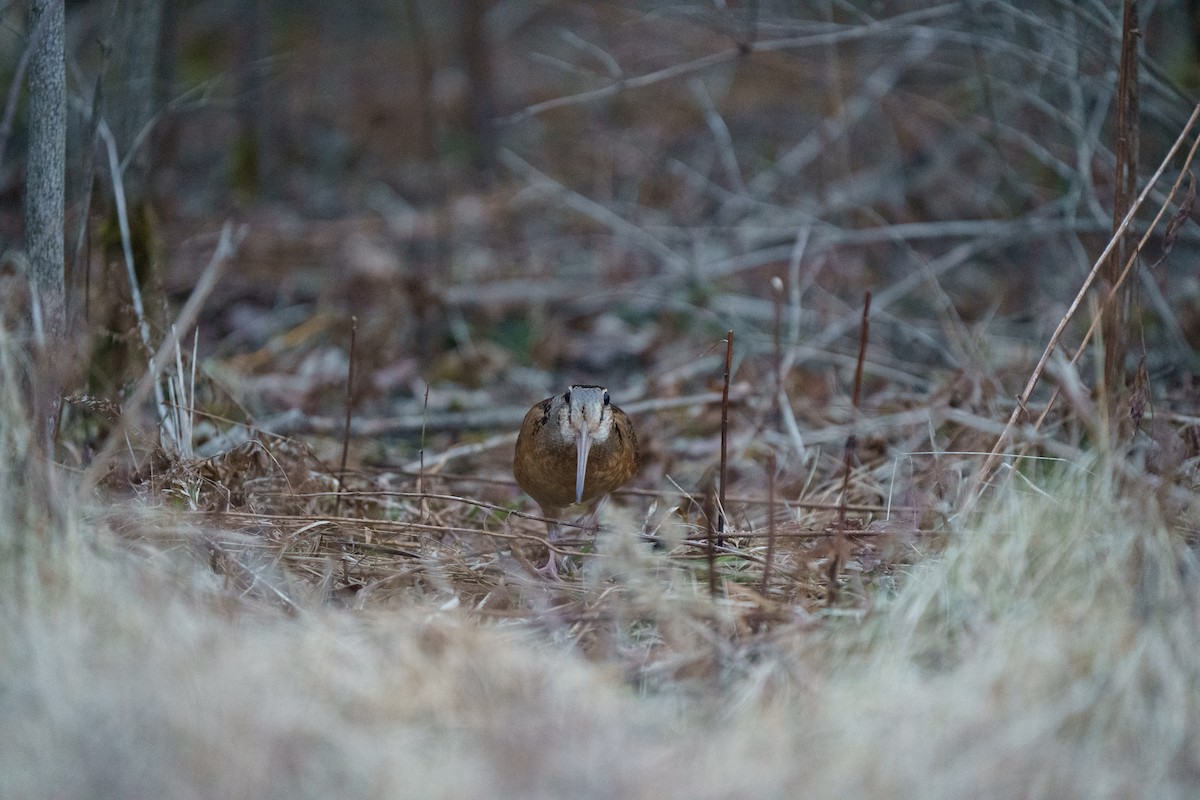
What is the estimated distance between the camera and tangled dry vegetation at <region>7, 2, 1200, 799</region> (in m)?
2.00

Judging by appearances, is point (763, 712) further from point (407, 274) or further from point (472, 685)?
point (407, 274)

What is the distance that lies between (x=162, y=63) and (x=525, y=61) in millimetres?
5775

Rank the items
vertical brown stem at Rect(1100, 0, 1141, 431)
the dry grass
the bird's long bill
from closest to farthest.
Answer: the dry grass < vertical brown stem at Rect(1100, 0, 1141, 431) < the bird's long bill

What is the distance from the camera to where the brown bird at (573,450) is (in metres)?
3.63

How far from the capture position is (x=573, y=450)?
363 centimetres

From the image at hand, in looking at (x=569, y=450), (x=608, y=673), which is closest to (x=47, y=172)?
(x=569, y=450)

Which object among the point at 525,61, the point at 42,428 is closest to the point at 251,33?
the point at 525,61

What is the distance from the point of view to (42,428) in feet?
9.41

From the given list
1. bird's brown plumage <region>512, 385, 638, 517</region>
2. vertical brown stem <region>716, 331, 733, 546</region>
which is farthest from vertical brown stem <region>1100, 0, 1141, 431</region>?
bird's brown plumage <region>512, 385, 638, 517</region>

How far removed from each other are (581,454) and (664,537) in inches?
27.0

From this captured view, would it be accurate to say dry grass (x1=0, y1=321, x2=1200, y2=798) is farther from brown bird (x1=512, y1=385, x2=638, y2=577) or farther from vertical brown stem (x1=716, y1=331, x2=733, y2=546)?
brown bird (x1=512, y1=385, x2=638, y2=577)

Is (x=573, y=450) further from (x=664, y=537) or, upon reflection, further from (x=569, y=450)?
(x=664, y=537)

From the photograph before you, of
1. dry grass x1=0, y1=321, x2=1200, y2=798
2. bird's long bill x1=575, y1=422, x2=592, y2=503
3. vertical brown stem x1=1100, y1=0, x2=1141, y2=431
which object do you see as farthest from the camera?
bird's long bill x1=575, y1=422, x2=592, y2=503

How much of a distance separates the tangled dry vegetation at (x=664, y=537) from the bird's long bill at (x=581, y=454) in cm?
20
